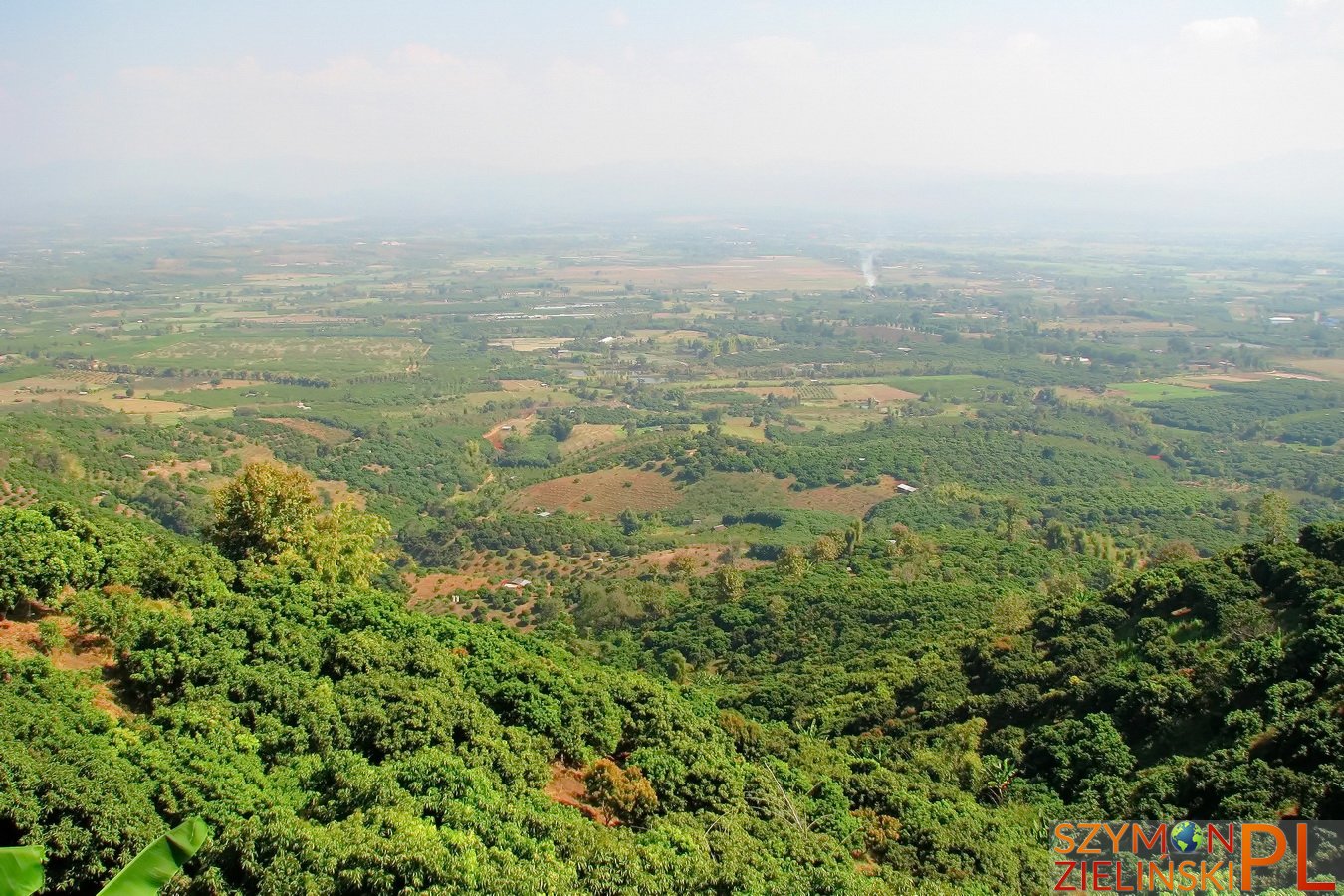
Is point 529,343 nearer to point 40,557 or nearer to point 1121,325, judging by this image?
point 1121,325

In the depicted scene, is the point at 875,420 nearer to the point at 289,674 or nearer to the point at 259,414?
the point at 259,414

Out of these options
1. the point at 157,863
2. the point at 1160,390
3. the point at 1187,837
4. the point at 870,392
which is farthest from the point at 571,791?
the point at 1160,390

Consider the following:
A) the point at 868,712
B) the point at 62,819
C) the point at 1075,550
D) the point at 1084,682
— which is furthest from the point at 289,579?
the point at 1075,550

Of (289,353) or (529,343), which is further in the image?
(529,343)

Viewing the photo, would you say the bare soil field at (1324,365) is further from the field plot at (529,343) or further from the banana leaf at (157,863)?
the banana leaf at (157,863)

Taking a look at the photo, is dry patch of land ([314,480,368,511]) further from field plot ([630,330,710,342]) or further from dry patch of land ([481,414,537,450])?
field plot ([630,330,710,342])

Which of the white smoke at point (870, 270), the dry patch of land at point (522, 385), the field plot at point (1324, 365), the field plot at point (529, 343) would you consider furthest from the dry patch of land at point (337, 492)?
the white smoke at point (870, 270)

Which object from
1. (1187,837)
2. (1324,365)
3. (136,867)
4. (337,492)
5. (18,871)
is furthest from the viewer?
(1324,365)
